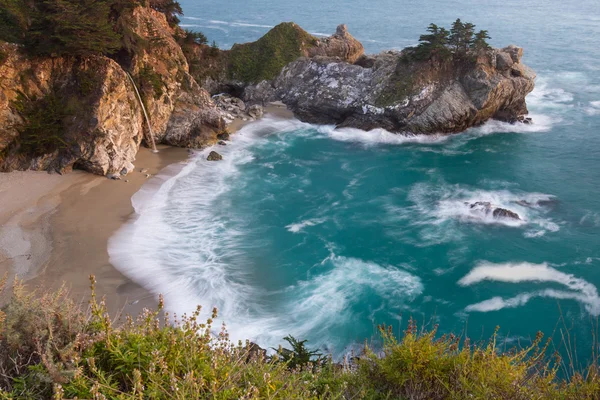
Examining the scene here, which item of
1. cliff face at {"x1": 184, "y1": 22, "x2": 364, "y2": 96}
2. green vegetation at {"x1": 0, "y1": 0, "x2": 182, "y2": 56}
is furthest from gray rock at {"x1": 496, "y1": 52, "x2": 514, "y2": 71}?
green vegetation at {"x1": 0, "y1": 0, "x2": 182, "y2": 56}

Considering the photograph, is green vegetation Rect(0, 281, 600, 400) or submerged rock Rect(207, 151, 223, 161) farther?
submerged rock Rect(207, 151, 223, 161)

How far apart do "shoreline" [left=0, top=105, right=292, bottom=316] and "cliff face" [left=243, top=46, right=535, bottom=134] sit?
52.1 ft

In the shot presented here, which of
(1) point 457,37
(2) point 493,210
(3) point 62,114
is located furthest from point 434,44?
(3) point 62,114

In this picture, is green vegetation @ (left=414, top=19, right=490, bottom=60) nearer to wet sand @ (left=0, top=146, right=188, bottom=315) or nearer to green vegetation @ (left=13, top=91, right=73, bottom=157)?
wet sand @ (left=0, top=146, right=188, bottom=315)

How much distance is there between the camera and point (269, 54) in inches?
1679

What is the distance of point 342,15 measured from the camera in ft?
253

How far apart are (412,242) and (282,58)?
25436 mm

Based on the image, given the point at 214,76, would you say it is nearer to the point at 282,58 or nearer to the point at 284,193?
the point at 282,58

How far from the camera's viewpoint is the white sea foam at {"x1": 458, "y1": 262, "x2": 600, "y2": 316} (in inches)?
738

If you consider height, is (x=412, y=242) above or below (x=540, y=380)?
below

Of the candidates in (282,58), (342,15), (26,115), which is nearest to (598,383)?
(26,115)

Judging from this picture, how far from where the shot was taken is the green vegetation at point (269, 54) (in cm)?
4188

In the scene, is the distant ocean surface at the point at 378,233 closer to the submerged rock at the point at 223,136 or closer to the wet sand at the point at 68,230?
the wet sand at the point at 68,230

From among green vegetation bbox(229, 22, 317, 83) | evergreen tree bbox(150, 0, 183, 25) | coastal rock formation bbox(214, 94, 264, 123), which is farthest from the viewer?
green vegetation bbox(229, 22, 317, 83)
